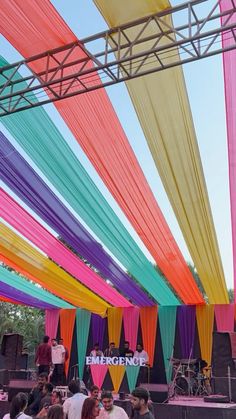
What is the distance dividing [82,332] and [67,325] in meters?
0.56

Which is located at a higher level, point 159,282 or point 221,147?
point 221,147

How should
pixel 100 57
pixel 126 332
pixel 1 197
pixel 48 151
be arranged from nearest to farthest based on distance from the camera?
pixel 100 57 < pixel 48 151 < pixel 1 197 < pixel 126 332

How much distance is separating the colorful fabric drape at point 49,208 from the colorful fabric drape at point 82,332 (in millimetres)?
3385

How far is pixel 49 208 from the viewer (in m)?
6.55

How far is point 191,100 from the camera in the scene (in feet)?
16.5

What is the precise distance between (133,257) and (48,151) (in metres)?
3.02

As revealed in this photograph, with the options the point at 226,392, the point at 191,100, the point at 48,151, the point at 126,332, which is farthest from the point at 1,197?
the point at 126,332

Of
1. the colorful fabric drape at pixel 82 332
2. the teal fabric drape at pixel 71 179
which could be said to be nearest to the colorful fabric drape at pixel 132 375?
the colorful fabric drape at pixel 82 332

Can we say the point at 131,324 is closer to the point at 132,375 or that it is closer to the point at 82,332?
the point at 132,375

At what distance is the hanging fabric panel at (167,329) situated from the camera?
35.4 ft

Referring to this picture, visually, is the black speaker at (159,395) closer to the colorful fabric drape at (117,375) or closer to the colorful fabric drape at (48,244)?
the colorful fabric drape at (48,244)

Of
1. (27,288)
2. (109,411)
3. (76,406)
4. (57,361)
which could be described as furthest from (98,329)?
(109,411)

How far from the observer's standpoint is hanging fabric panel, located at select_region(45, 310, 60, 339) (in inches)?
492

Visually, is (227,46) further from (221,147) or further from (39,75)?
(39,75)
